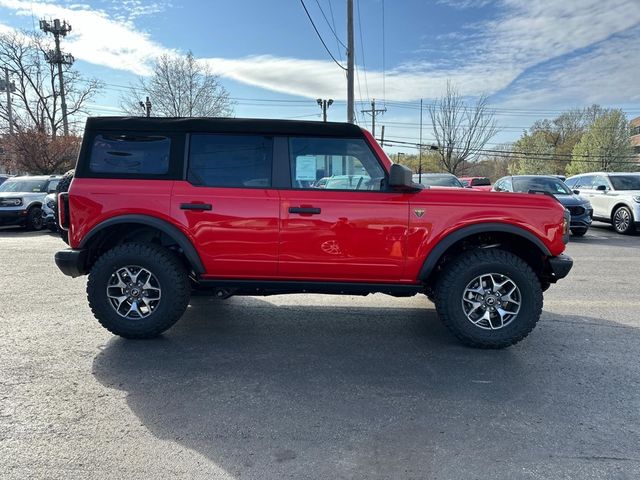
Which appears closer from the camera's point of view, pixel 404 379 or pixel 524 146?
pixel 404 379

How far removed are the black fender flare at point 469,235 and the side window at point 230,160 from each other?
166cm

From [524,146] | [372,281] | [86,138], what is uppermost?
[524,146]

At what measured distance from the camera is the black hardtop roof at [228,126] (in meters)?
4.05

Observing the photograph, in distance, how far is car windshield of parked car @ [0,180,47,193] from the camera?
45.0 feet

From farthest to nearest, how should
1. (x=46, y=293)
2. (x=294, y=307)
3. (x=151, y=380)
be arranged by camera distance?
(x=46, y=293), (x=294, y=307), (x=151, y=380)

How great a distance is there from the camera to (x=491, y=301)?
398 centimetres

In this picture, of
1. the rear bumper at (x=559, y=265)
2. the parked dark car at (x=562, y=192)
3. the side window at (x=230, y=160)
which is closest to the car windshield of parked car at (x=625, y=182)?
the parked dark car at (x=562, y=192)

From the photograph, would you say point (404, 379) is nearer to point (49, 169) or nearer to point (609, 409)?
point (609, 409)

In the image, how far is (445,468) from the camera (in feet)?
7.72

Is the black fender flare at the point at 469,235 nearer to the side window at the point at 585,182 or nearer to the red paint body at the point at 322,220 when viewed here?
the red paint body at the point at 322,220

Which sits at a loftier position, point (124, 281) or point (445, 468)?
point (124, 281)

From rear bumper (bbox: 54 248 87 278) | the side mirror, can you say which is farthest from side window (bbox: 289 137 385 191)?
rear bumper (bbox: 54 248 87 278)

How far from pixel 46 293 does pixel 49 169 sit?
23668mm

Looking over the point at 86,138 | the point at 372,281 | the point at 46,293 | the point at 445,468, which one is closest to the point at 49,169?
the point at 46,293
